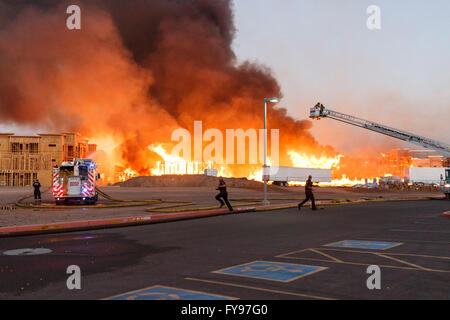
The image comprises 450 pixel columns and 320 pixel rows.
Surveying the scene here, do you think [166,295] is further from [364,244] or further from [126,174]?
[126,174]

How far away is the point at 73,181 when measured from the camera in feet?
76.3

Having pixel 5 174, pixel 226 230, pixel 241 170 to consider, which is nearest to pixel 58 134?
pixel 5 174

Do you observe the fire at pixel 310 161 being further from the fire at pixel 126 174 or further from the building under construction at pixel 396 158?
the building under construction at pixel 396 158

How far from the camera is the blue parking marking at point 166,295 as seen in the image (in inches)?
210

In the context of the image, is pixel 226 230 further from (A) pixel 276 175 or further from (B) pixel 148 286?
(A) pixel 276 175

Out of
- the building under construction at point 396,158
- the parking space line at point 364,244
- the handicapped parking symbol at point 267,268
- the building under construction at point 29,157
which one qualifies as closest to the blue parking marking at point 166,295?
the handicapped parking symbol at point 267,268

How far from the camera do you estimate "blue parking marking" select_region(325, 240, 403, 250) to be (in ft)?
31.5

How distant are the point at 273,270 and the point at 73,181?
18.6 m

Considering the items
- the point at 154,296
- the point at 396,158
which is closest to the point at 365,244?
the point at 154,296

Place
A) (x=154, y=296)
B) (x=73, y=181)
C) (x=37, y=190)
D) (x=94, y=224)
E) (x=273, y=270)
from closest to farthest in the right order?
(x=154, y=296) < (x=273, y=270) < (x=94, y=224) < (x=73, y=181) < (x=37, y=190)

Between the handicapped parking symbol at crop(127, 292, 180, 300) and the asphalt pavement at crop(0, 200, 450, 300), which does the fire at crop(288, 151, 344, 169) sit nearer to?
the asphalt pavement at crop(0, 200, 450, 300)

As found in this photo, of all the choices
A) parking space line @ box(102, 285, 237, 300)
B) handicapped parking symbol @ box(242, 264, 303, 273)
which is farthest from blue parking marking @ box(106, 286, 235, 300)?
handicapped parking symbol @ box(242, 264, 303, 273)

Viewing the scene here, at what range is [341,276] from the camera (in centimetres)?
661

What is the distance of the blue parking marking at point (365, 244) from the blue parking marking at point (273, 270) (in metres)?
2.77
